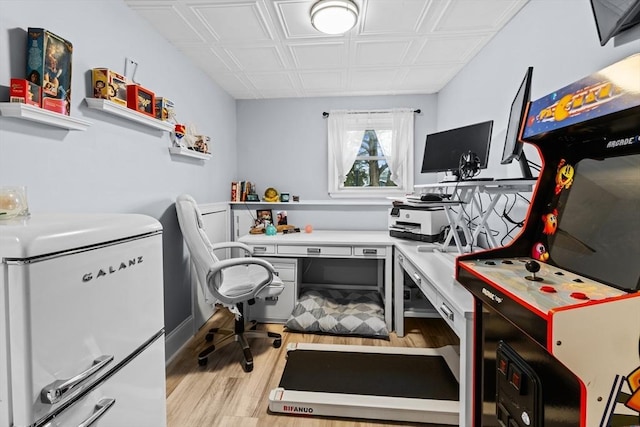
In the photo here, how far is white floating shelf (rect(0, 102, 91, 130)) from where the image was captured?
109 centimetres

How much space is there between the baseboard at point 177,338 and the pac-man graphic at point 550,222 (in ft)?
7.66

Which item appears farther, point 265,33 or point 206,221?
point 206,221

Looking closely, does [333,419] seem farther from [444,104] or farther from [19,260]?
[444,104]

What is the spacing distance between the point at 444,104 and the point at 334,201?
1552 mm

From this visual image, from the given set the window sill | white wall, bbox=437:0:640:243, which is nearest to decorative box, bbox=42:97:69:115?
the window sill

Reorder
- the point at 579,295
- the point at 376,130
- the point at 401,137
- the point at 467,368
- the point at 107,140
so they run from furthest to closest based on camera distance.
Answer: the point at 376,130 → the point at 401,137 → the point at 107,140 → the point at 467,368 → the point at 579,295

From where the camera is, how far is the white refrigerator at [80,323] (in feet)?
2.23

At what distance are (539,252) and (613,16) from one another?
1011 millimetres

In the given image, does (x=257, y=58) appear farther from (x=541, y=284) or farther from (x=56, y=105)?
(x=541, y=284)

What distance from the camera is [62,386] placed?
746mm

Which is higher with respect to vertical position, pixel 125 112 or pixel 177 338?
pixel 125 112

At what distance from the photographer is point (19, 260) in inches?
26.5

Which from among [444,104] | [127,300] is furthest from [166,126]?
[444,104]

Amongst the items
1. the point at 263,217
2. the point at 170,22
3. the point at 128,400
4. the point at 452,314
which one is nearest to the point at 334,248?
the point at 263,217
